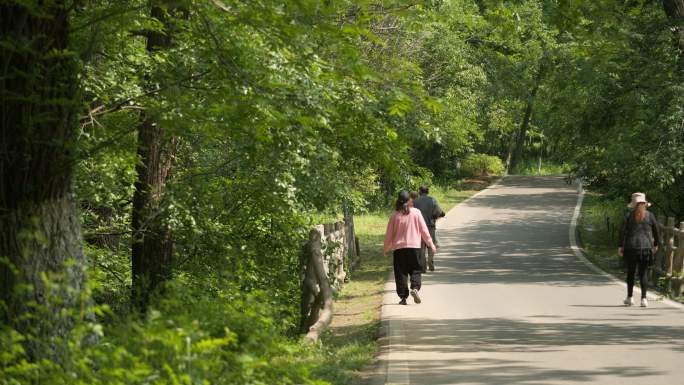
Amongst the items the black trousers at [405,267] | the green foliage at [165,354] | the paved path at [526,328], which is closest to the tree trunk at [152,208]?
the paved path at [526,328]

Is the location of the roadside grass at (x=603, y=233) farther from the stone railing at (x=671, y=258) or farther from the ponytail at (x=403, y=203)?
the ponytail at (x=403, y=203)

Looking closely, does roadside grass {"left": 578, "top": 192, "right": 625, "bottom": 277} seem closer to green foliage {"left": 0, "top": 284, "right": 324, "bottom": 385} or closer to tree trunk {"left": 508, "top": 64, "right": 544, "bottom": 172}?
green foliage {"left": 0, "top": 284, "right": 324, "bottom": 385}

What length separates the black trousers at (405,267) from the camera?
1636 centimetres

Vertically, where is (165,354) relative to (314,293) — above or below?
above

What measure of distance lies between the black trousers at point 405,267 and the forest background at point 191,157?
1203 mm

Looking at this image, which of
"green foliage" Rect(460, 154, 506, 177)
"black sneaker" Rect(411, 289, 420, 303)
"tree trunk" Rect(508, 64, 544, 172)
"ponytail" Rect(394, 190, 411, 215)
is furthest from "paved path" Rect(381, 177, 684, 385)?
"tree trunk" Rect(508, 64, 544, 172)

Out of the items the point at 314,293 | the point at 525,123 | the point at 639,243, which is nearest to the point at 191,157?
the point at 314,293

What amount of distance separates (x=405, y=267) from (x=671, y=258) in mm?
5961

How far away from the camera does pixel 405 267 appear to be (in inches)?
645

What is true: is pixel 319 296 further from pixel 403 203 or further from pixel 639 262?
pixel 639 262

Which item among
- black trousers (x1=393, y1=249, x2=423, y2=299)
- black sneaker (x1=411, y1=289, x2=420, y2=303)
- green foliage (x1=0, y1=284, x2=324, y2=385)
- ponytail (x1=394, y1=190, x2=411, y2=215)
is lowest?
black sneaker (x1=411, y1=289, x2=420, y2=303)

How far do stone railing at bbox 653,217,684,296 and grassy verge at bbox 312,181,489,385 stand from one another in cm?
520

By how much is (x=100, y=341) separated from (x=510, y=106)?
206ft

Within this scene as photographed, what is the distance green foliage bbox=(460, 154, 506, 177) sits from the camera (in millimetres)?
64312
